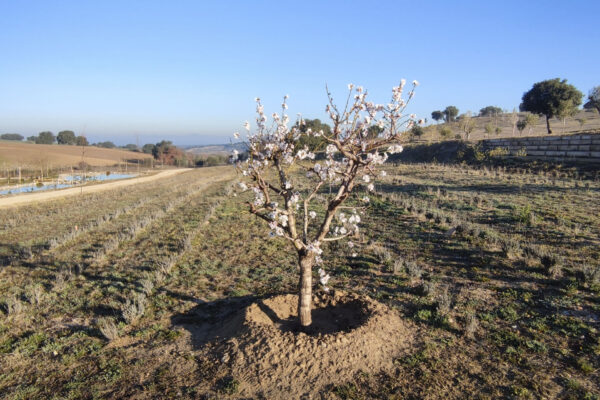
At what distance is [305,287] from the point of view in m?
6.26

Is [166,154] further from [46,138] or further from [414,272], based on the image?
[414,272]

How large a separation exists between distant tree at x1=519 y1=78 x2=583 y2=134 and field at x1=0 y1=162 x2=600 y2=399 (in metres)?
36.0

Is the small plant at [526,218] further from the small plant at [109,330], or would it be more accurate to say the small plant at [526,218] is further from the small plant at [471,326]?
the small plant at [109,330]

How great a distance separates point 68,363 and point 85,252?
8.13 m

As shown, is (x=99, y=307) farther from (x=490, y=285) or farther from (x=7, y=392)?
(x=490, y=285)

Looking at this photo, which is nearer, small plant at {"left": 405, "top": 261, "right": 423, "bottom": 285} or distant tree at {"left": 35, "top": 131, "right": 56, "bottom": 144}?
small plant at {"left": 405, "top": 261, "right": 423, "bottom": 285}

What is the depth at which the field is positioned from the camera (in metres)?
5.11

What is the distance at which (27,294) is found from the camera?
9.13m

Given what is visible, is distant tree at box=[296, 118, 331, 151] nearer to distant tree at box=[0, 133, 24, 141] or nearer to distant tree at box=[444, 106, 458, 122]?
distant tree at box=[444, 106, 458, 122]

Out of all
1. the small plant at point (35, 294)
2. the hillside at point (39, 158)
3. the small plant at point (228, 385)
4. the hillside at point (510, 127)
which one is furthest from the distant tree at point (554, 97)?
the hillside at point (39, 158)

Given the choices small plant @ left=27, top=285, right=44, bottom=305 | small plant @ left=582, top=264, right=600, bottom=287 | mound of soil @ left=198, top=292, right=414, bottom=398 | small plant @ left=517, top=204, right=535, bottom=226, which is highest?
small plant @ left=517, top=204, right=535, bottom=226

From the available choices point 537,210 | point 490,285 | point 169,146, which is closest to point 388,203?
point 537,210

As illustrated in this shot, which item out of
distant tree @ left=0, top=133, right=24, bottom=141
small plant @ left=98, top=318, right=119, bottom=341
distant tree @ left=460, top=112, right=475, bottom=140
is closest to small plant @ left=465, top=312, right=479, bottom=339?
small plant @ left=98, top=318, right=119, bottom=341

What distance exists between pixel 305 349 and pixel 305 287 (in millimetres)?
1069
